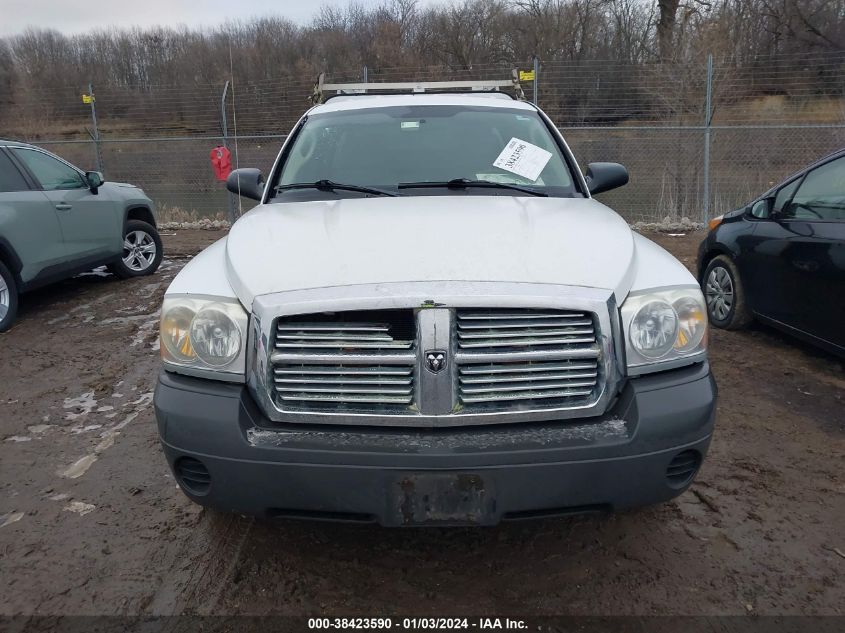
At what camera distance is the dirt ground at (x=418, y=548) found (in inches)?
94.1

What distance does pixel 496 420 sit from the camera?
2.20 m

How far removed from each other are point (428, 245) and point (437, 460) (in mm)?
818

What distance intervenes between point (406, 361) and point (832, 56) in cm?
1719

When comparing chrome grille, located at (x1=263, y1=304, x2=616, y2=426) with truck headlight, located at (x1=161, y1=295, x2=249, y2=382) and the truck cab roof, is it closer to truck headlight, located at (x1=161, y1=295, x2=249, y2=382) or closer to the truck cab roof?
truck headlight, located at (x1=161, y1=295, x2=249, y2=382)

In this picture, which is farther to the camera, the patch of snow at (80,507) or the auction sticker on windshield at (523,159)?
the auction sticker on windshield at (523,159)

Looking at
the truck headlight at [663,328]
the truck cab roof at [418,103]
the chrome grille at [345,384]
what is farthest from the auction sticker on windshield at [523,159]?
the chrome grille at [345,384]

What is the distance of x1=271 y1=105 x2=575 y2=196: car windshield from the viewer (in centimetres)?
348

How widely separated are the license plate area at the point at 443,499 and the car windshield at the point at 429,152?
1707 mm

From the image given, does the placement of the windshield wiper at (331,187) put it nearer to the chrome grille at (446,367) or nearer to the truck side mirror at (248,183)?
the truck side mirror at (248,183)

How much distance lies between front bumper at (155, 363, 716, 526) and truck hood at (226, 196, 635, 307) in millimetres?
434

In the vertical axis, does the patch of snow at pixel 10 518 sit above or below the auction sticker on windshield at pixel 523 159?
below

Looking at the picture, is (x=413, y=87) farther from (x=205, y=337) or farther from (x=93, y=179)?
(x=205, y=337)

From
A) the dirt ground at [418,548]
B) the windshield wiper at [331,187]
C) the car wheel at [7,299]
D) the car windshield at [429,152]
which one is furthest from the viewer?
the car wheel at [7,299]

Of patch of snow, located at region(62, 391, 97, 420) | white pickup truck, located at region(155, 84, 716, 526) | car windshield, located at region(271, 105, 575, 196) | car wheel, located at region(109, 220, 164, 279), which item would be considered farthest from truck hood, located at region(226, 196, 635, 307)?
car wheel, located at region(109, 220, 164, 279)
